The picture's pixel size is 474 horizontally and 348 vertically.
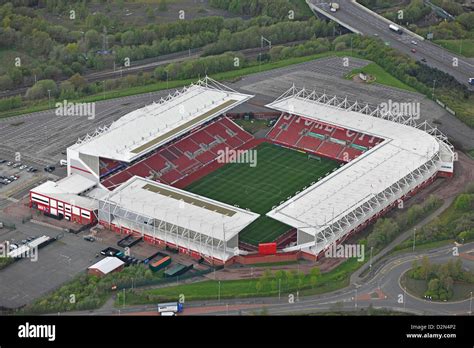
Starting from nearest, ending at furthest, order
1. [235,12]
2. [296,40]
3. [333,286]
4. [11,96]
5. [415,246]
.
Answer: [333,286] < [415,246] < [11,96] < [296,40] < [235,12]

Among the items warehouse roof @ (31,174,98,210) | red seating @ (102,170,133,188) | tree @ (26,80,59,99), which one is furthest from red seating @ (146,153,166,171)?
tree @ (26,80,59,99)

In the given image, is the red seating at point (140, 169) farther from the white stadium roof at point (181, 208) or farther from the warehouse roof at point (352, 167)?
the warehouse roof at point (352, 167)

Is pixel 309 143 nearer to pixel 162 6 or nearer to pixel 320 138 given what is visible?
pixel 320 138

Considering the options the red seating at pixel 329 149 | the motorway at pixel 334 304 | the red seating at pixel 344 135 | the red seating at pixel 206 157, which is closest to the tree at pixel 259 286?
the motorway at pixel 334 304

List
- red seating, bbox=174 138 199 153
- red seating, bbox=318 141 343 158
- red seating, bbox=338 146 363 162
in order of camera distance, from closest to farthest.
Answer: red seating, bbox=174 138 199 153 < red seating, bbox=338 146 363 162 < red seating, bbox=318 141 343 158

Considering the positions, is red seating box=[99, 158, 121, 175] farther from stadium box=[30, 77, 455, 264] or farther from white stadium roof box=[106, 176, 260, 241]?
white stadium roof box=[106, 176, 260, 241]

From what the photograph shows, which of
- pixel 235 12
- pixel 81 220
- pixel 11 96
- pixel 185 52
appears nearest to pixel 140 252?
pixel 81 220

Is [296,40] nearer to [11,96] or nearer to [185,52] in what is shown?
[185,52]
